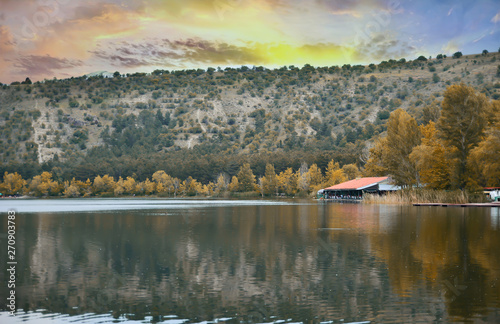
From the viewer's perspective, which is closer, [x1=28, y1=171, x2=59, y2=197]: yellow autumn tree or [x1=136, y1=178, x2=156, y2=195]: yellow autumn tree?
[x1=28, y1=171, x2=59, y2=197]: yellow autumn tree

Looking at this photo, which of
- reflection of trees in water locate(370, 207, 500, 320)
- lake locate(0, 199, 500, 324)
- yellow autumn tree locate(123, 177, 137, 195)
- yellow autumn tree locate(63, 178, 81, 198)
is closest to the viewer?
lake locate(0, 199, 500, 324)

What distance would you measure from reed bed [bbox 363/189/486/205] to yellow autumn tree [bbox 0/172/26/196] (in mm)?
123944

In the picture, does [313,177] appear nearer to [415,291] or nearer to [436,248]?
[436,248]

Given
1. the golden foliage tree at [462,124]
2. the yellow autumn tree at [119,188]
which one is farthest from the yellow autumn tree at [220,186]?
the golden foliage tree at [462,124]

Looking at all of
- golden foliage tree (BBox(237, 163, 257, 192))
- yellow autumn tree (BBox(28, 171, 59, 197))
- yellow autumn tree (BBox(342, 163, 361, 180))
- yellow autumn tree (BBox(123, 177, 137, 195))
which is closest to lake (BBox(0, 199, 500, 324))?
yellow autumn tree (BBox(342, 163, 361, 180))

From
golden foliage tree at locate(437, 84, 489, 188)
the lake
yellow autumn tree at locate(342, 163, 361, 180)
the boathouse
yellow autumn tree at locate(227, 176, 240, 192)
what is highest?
golden foliage tree at locate(437, 84, 489, 188)

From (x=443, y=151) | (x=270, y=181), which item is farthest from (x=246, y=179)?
(x=443, y=151)

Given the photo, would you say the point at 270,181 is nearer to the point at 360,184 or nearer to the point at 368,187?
the point at 360,184

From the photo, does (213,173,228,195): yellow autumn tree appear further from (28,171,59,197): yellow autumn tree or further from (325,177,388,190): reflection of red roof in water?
(325,177,388,190): reflection of red roof in water

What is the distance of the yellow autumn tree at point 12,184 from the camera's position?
159750 mm

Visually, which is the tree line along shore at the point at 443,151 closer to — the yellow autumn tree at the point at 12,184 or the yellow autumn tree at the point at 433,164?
the yellow autumn tree at the point at 433,164

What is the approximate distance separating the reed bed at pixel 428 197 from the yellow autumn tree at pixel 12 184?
407ft

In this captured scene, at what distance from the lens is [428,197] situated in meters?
72.6

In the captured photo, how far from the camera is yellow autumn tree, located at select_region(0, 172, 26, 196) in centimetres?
15975
